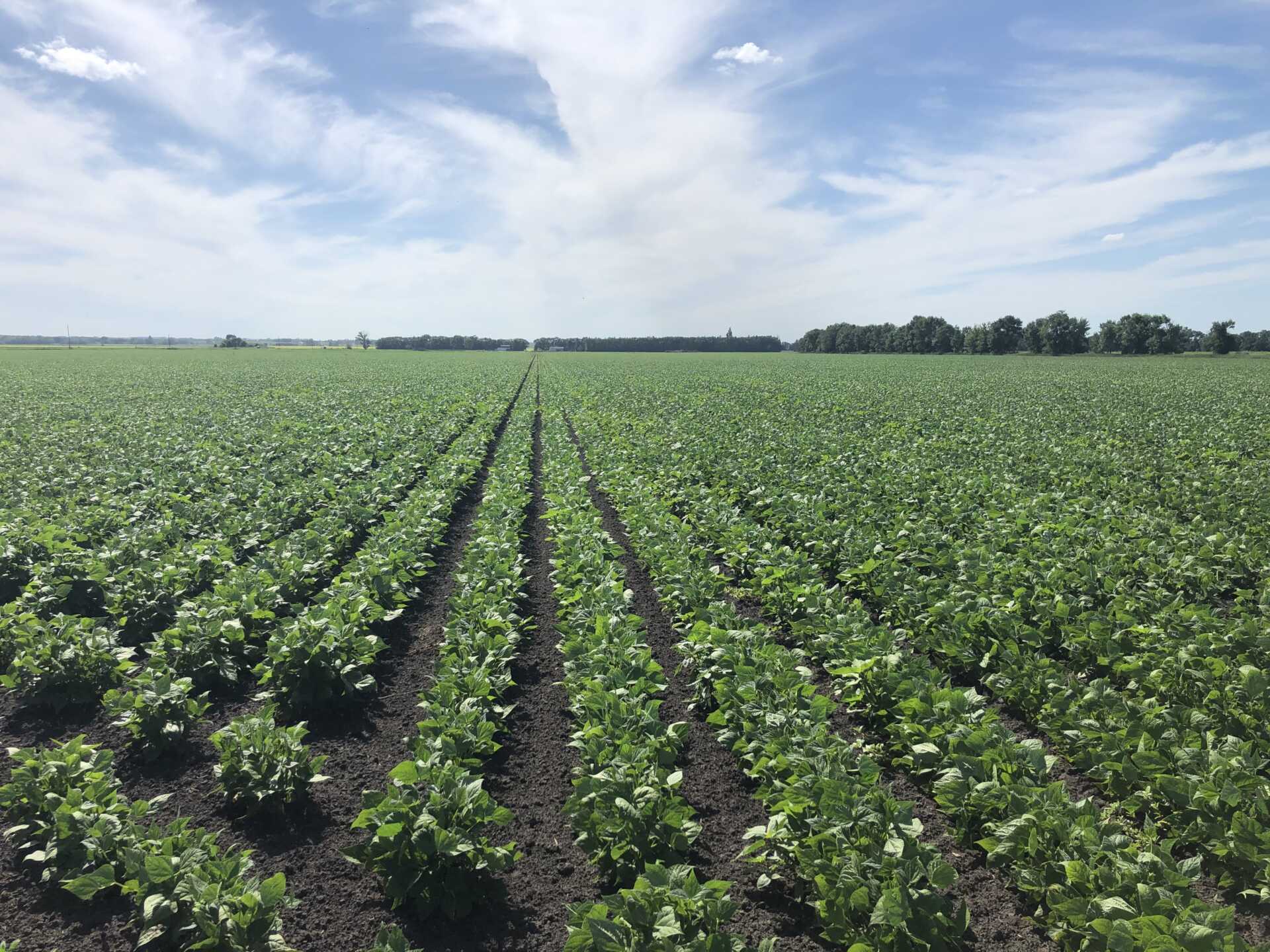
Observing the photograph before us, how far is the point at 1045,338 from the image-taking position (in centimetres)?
10975

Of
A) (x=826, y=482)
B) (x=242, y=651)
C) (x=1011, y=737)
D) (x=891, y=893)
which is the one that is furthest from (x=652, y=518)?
(x=891, y=893)

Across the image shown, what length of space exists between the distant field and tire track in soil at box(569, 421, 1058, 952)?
0.03 meters

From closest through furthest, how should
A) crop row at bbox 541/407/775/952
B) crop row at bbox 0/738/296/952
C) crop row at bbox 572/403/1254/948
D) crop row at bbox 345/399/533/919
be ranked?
crop row at bbox 572/403/1254/948 → crop row at bbox 541/407/775/952 → crop row at bbox 0/738/296/952 → crop row at bbox 345/399/533/919

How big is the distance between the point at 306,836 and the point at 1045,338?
128962 mm

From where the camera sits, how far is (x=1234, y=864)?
4.35 metres

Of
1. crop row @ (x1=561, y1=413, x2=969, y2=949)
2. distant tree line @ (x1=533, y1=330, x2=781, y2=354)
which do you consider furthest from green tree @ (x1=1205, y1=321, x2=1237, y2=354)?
crop row @ (x1=561, y1=413, x2=969, y2=949)

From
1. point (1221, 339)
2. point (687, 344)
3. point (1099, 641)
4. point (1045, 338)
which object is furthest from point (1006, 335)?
point (1099, 641)

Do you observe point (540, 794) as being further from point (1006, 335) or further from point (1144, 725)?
point (1006, 335)

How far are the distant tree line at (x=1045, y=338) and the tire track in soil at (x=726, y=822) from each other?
120 m

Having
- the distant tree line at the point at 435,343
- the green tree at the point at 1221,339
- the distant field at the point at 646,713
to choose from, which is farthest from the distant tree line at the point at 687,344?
the distant field at the point at 646,713

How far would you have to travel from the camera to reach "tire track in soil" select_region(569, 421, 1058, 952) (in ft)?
13.5

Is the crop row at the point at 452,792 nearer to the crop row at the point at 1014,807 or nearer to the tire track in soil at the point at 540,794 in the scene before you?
the tire track in soil at the point at 540,794

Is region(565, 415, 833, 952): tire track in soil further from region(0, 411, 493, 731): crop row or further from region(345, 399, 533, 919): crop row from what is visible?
region(0, 411, 493, 731): crop row

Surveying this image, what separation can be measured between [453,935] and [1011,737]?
431 centimetres
